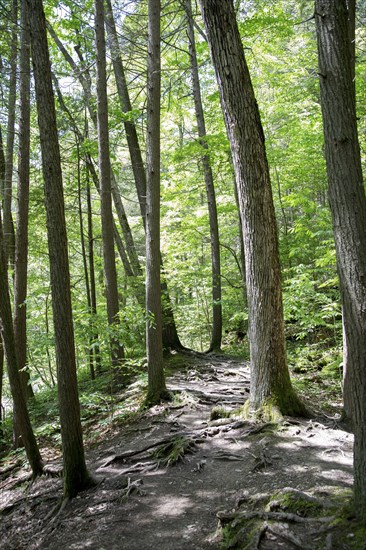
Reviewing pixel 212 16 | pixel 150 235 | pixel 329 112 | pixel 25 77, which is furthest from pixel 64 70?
pixel 329 112

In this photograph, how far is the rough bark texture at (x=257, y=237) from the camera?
18.5ft

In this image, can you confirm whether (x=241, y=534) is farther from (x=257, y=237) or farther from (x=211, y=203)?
(x=211, y=203)

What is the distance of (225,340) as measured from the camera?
16812 mm

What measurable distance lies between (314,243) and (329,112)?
10.2 m

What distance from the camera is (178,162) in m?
13.2

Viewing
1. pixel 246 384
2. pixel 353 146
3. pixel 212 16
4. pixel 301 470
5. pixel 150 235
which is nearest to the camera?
pixel 353 146

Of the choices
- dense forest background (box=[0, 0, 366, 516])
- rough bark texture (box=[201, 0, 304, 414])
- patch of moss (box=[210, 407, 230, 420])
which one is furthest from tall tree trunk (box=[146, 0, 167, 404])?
rough bark texture (box=[201, 0, 304, 414])

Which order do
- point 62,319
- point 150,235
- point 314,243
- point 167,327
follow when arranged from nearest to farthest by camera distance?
point 62,319 < point 150,235 < point 167,327 < point 314,243

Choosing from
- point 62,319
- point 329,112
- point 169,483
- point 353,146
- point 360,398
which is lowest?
point 169,483

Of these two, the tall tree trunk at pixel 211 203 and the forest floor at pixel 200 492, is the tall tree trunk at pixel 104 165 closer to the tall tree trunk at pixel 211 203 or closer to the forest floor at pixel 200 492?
the forest floor at pixel 200 492

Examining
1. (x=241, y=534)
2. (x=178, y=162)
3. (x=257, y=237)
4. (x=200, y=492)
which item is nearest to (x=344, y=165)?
(x=257, y=237)

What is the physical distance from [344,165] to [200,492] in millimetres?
3614

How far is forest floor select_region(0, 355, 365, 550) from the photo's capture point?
3455mm

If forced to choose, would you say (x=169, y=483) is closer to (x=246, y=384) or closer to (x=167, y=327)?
(x=246, y=384)
